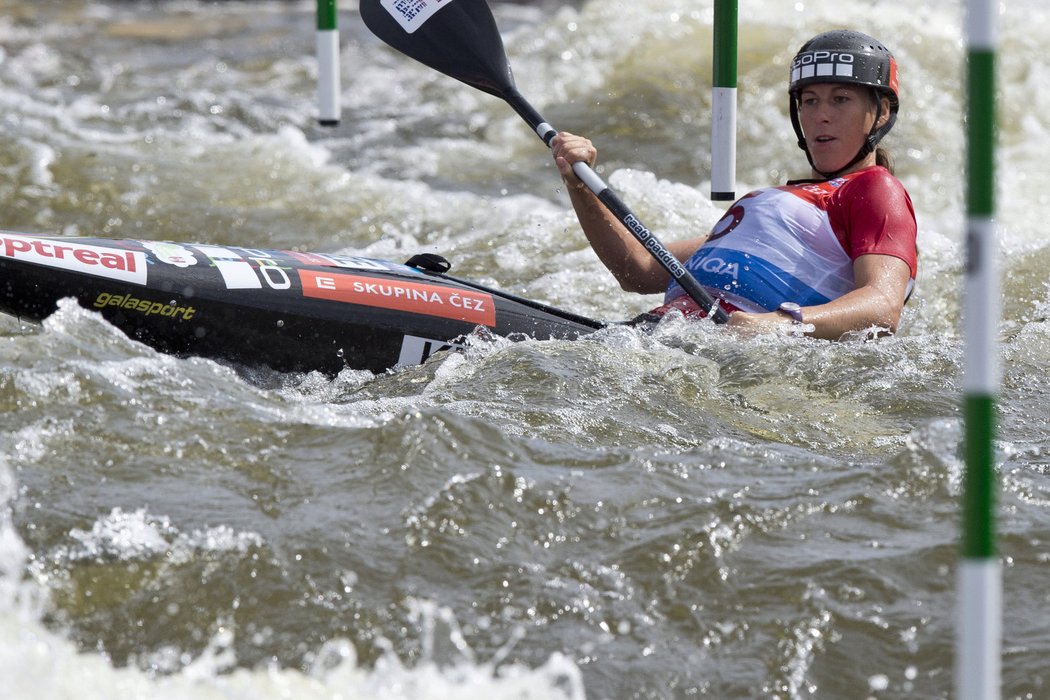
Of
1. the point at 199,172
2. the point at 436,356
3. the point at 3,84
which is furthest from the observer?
the point at 3,84

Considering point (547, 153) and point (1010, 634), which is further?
point (547, 153)

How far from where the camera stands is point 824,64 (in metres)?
3.85

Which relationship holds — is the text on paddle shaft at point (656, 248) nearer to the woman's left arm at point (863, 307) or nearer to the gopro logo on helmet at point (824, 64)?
the woman's left arm at point (863, 307)

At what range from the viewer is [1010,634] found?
2.37 meters

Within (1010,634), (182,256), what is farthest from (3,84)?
(1010,634)

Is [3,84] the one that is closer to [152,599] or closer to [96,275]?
[96,275]

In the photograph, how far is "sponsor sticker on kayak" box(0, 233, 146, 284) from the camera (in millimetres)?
3229

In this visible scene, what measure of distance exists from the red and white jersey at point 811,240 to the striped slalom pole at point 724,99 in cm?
79

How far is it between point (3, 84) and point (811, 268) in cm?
726

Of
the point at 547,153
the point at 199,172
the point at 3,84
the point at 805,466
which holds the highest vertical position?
the point at 3,84

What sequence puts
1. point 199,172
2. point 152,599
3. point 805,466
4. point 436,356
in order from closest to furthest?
point 152,599
point 805,466
point 436,356
point 199,172

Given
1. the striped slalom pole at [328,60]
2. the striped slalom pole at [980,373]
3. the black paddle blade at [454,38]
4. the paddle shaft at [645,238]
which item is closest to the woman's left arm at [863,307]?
the paddle shaft at [645,238]

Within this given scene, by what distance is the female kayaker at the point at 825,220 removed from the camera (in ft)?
12.1

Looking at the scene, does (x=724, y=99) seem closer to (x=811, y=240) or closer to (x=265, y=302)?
(x=811, y=240)
